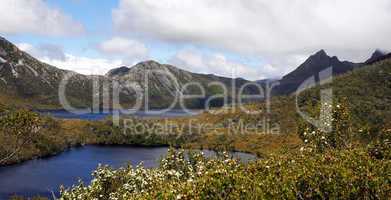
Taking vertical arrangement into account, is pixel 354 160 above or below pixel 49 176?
above

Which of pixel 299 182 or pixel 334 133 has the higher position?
pixel 334 133

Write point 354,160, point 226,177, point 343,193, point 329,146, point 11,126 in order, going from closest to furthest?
point 343,193, point 226,177, point 354,160, point 329,146, point 11,126

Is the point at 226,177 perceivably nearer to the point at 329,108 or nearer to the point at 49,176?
the point at 329,108

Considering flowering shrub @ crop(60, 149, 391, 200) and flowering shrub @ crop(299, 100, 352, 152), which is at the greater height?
flowering shrub @ crop(299, 100, 352, 152)

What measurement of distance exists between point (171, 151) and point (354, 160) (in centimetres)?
2446

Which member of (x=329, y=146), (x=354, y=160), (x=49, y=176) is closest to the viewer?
(x=354, y=160)

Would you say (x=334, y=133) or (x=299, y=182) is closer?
(x=299, y=182)

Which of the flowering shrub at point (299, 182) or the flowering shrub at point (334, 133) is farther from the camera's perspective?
the flowering shrub at point (334, 133)

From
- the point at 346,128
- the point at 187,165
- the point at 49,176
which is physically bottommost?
the point at 49,176

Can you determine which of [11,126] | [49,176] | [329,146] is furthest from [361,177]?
[49,176]

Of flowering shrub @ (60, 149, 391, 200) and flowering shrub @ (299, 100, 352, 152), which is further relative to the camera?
flowering shrub @ (299, 100, 352, 152)

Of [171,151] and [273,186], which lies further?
[171,151]

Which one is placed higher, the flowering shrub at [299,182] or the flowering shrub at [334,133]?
the flowering shrub at [334,133]

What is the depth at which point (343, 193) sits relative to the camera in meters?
25.9
